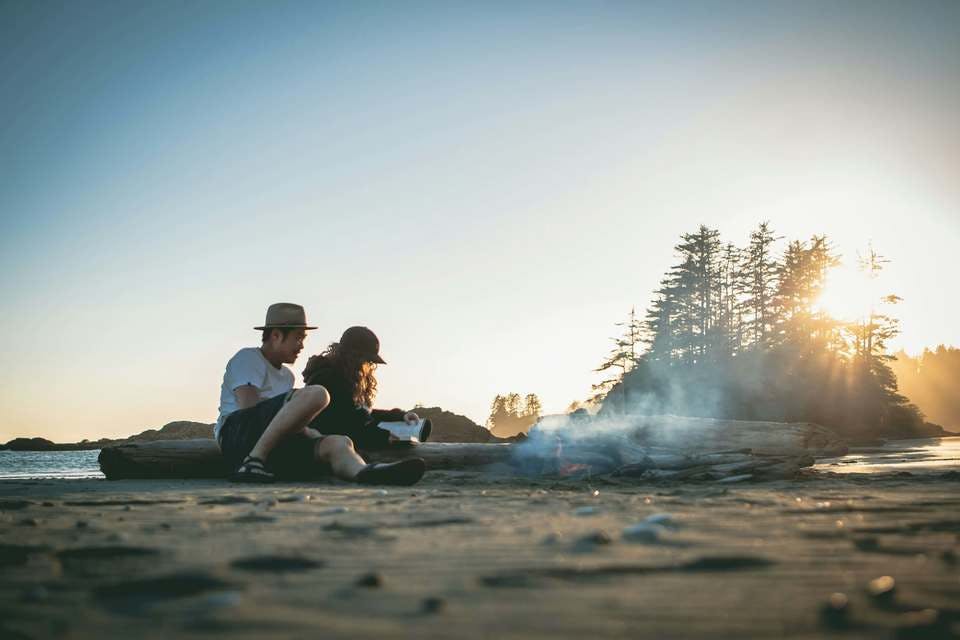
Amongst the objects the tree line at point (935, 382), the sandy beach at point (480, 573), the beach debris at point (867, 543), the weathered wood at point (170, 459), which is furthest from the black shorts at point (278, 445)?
the tree line at point (935, 382)

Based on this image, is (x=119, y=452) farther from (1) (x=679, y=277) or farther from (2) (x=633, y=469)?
(1) (x=679, y=277)

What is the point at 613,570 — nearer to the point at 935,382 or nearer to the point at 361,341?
the point at 361,341

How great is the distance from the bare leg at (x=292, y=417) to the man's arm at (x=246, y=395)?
52 cm

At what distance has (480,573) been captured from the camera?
5.50ft

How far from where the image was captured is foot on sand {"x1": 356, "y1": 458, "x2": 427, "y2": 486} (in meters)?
4.81

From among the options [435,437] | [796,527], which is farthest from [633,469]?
[435,437]

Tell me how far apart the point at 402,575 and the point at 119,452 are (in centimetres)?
650

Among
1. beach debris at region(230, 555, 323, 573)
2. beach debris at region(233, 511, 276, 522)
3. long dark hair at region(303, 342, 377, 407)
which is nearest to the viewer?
beach debris at region(230, 555, 323, 573)

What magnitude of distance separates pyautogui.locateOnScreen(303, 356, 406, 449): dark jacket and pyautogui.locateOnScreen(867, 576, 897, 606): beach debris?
533cm

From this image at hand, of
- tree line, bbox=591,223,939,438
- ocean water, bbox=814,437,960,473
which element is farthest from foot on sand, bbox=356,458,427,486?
tree line, bbox=591,223,939,438

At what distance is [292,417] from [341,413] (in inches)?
43.7

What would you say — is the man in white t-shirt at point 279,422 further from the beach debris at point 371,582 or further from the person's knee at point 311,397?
the beach debris at point 371,582

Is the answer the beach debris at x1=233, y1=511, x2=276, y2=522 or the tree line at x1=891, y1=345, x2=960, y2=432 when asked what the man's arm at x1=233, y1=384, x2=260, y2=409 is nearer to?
the beach debris at x1=233, y1=511, x2=276, y2=522

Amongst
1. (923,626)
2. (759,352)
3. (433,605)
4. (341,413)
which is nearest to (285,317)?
(341,413)
